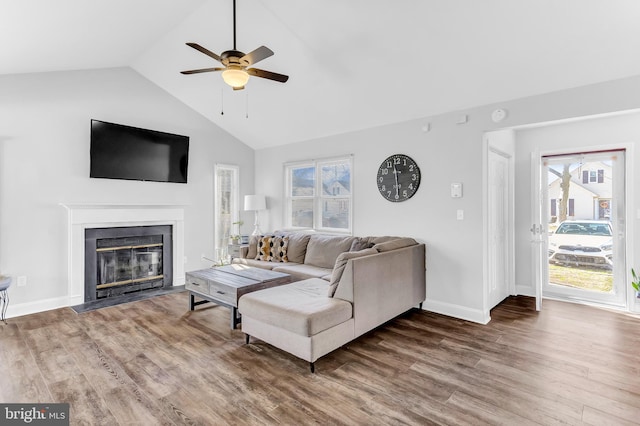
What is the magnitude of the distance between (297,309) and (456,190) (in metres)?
2.31

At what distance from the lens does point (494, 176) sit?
4.09m

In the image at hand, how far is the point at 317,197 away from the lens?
537 cm

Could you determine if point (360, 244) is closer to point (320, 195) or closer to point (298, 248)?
point (298, 248)

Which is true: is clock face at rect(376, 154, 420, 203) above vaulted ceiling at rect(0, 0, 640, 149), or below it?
below

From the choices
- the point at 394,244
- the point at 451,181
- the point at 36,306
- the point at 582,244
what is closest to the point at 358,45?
the point at 451,181

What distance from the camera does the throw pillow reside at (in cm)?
489

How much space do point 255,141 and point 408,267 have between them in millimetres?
3776

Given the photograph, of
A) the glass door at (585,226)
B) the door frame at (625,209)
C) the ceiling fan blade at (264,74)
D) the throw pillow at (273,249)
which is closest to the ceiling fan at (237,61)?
the ceiling fan blade at (264,74)

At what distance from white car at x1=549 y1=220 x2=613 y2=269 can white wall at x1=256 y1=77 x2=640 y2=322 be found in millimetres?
322

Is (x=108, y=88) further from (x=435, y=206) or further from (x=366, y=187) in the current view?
(x=435, y=206)

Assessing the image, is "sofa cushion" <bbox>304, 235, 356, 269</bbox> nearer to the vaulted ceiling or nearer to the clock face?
the clock face

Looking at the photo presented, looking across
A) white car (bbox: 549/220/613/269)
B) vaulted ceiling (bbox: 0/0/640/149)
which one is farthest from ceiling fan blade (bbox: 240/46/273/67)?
white car (bbox: 549/220/613/269)

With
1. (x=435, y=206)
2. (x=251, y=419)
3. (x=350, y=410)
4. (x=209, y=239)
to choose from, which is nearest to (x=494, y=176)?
(x=435, y=206)

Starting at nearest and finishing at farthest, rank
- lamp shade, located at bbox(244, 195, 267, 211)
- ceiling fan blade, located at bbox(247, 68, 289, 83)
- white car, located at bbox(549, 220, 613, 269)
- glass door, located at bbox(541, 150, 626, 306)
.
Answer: ceiling fan blade, located at bbox(247, 68, 289, 83)
glass door, located at bbox(541, 150, 626, 306)
white car, located at bbox(549, 220, 613, 269)
lamp shade, located at bbox(244, 195, 267, 211)
